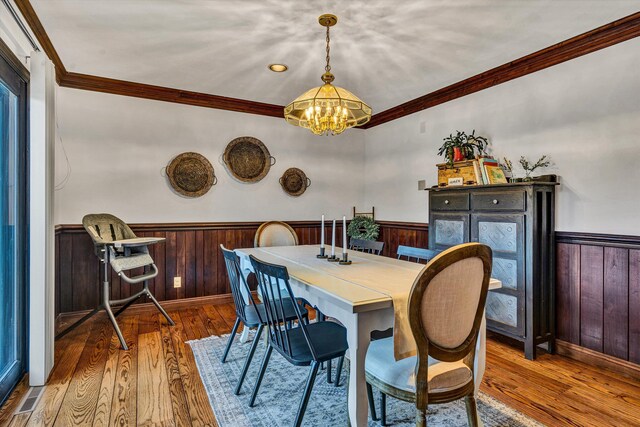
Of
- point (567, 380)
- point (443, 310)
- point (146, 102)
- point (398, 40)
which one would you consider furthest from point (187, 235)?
point (567, 380)

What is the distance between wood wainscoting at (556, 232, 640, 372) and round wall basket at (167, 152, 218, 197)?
3.44 m

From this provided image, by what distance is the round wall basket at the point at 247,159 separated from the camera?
13.7ft

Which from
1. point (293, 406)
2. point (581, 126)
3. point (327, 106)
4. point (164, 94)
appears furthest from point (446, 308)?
point (164, 94)

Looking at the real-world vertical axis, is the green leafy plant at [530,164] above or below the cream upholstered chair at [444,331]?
above

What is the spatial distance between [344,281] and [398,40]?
1873 millimetres

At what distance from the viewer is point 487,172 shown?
9.95ft

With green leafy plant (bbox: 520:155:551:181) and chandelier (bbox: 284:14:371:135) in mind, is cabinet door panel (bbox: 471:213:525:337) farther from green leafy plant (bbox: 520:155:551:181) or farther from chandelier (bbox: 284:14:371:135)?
chandelier (bbox: 284:14:371:135)

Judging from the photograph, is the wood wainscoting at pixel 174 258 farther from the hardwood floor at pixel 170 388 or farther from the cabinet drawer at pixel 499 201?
the cabinet drawer at pixel 499 201

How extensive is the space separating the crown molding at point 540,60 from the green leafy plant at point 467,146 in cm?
47

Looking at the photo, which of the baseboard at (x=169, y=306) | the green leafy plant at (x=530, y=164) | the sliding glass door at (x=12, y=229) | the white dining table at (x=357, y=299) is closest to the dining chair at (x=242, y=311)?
the white dining table at (x=357, y=299)

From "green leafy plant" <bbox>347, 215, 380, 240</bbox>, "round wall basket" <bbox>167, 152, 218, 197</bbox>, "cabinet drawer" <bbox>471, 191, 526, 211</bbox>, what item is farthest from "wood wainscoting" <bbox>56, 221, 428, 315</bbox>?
"cabinet drawer" <bbox>471, 191, 526, 211</bbox>

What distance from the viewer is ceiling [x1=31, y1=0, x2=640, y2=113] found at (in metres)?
2.24

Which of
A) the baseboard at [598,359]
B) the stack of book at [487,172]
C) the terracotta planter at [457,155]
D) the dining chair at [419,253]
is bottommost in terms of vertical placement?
the baseboard at [598,359]

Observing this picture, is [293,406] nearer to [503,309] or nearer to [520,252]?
[503,309]
